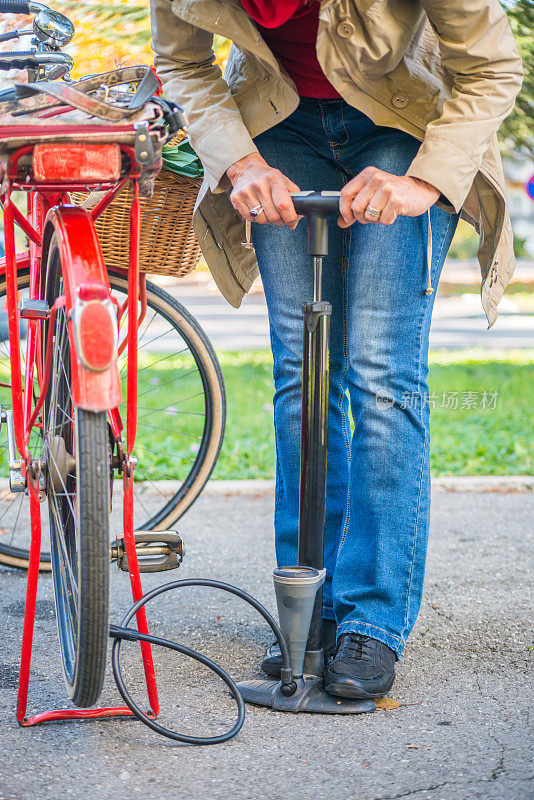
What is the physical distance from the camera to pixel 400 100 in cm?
197

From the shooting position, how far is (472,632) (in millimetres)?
2359

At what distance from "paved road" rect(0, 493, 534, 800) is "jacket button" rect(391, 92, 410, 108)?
130 cm

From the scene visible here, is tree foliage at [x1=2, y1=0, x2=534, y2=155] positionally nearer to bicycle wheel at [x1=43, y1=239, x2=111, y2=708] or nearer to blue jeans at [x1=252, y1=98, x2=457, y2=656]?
blue jeans at [x1=252, y1=98, x2=457, y2=656]

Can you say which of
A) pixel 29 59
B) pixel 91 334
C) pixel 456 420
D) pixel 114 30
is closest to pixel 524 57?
pixel 114 30

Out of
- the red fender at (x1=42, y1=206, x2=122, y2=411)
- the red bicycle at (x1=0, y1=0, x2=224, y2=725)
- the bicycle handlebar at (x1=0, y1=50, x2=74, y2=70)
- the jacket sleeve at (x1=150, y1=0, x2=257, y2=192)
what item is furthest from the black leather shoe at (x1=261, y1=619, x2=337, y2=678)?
the bicycle handlebar at (x1=0, y1=50, x2=74, y2=70)

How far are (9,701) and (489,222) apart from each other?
150 cm

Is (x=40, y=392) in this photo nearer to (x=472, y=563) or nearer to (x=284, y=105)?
(x=284, y=105)

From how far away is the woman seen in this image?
6.12ft

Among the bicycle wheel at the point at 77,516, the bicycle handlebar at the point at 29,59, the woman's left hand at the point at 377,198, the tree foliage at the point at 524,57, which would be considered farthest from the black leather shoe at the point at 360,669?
the tree foliage at the point at 524,57

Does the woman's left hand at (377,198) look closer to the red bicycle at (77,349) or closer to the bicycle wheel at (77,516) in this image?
A: the red bicycle at (77,349)

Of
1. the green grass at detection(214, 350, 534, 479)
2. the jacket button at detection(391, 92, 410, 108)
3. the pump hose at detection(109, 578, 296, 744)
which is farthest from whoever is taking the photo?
the green grass at detection(214, 350, 534, 479)

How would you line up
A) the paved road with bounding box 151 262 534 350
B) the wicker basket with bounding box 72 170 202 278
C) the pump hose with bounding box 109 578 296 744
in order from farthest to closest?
the paved road with bounding box 151 262 534 350
the wicker basket with bounding box 72 170 202 278
the pump hose with bounding box 109 578 296 744

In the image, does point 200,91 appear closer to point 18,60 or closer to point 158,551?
point 18,60

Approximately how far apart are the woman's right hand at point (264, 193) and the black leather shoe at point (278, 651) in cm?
97
